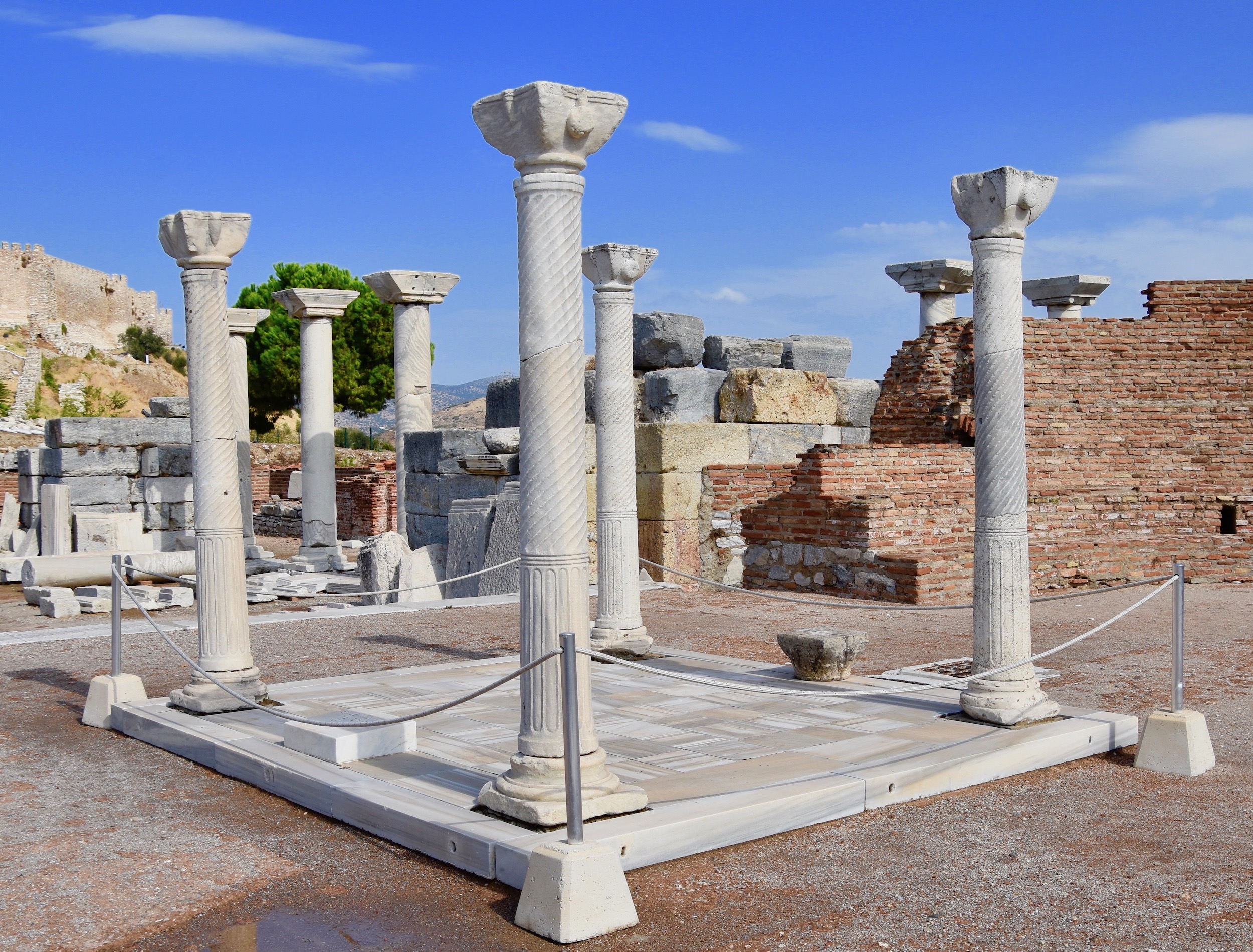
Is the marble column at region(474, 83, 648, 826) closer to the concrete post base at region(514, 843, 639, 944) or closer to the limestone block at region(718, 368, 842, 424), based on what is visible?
the concrete post base at region(514, 843, 639, 944)

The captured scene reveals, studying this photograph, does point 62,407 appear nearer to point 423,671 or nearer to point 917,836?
point 423,671

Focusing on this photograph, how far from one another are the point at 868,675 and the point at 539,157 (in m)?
4.44

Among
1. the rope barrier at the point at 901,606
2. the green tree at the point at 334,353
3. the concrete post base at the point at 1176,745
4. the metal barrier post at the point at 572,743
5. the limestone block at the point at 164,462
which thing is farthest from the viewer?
the green tree at the point at 334,353

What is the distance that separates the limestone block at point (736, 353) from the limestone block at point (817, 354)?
0.24 metres

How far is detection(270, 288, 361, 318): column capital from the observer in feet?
52.9

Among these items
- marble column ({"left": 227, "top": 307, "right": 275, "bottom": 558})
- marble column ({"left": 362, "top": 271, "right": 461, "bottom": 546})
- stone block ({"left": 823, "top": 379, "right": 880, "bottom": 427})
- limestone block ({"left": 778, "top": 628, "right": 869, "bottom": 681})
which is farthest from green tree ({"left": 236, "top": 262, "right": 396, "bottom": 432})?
limestone block ({"left": 778, "top": 628, "right": 869, "bottom": 681})

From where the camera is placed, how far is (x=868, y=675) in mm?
7809

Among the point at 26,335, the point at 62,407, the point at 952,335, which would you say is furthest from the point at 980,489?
the point at 26,335

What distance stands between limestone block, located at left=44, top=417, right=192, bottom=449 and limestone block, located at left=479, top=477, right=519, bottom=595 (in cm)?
558

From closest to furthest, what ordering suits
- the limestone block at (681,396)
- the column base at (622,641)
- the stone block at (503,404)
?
the column base at (622,641), the limestone block at (681,396), the stone block at (503,404)

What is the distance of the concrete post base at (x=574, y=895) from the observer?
3750mm

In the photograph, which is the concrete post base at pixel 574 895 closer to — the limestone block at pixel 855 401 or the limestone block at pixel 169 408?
the limestone block at pixel 855 401

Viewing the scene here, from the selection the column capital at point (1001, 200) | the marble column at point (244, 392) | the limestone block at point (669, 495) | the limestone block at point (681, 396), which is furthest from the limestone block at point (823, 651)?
the marble column at point (244, 392)

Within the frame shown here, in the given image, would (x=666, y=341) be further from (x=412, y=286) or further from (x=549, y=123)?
(x=549, y=123)
